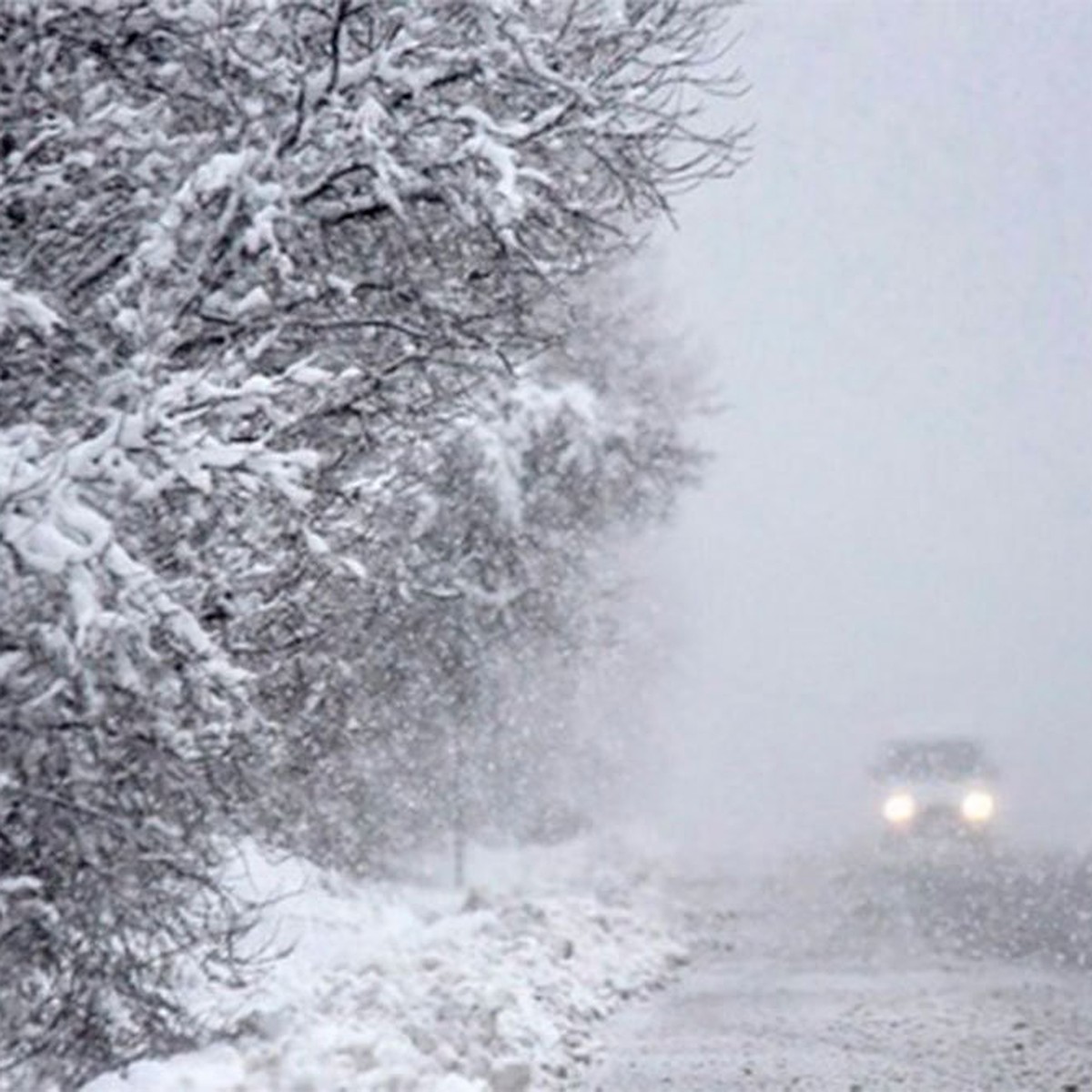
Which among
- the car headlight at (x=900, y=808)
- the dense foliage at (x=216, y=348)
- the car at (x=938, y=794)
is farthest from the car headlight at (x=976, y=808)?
the dense foliage at (x=216, y=348)

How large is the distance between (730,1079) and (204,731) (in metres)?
6.07

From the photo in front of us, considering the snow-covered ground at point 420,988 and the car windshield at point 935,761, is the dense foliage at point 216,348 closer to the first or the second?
the snow-covered ground at point 420,988

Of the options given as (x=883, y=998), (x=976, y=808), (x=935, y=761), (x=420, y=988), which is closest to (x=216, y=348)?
(x=420, y=988)

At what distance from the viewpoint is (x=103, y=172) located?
279 inches

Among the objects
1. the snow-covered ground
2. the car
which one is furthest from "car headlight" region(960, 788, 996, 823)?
the snow-covered ground

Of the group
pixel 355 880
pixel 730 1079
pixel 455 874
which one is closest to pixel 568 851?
pixel 455 874

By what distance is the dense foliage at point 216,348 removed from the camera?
5789 mm

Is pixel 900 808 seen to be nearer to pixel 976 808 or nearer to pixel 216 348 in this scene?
pixel 976 808

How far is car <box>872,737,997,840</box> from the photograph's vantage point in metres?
26.8

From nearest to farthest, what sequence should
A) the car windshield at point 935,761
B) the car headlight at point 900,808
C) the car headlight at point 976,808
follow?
the car headlight at point 976,808 → the car headlight at point 900,808 → the car windshield at point 935,761

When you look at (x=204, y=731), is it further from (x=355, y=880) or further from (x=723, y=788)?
(x=723, y=788)

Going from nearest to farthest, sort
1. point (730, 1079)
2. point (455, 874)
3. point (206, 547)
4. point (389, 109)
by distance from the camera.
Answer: point (206, 547) → point (389, 109) → point (730, 1079) → point (455, 874)

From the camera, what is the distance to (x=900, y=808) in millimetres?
27094

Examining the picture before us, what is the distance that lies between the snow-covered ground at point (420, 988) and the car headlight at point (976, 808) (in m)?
5.27
